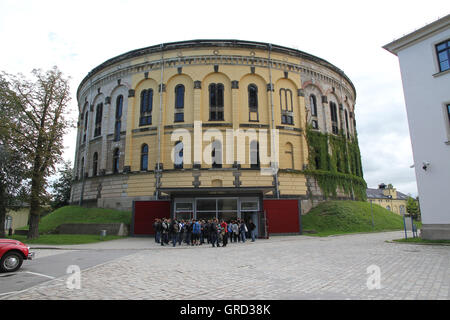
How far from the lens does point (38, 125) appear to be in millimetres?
23016

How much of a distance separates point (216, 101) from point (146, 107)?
26.6 feet

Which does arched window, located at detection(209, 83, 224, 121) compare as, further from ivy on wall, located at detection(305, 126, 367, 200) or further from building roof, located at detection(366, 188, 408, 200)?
building roof, located at detection(366, 188, 408, 200)

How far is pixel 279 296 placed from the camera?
234 inches

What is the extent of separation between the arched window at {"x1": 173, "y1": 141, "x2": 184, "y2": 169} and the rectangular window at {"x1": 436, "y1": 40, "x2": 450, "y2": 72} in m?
22.2

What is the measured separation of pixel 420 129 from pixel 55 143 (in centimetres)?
2586

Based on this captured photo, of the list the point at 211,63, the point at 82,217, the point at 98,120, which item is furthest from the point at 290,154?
the point at 98,120

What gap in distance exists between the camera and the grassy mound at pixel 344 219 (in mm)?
26969

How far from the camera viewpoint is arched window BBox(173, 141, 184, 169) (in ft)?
98.8

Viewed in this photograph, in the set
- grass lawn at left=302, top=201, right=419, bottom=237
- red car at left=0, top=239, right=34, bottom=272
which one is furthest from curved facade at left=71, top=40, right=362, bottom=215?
red car at left=0, top=239, right=34, bottom=272

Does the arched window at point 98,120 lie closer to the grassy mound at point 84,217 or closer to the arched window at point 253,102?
the grassy mound at point 84,217

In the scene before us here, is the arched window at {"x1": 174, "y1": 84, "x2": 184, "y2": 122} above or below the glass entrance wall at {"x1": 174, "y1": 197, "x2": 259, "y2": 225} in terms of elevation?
above

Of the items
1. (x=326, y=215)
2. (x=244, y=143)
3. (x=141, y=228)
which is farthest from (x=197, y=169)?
(x=326, y=215)
